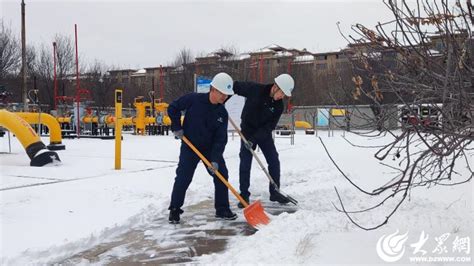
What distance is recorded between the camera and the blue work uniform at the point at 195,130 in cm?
506

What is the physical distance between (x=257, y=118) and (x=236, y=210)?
1.26 metres

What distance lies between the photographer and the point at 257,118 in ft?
20.1

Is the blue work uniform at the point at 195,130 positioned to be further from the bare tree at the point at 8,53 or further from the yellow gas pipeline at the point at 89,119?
the bare tree at the point at 8,53

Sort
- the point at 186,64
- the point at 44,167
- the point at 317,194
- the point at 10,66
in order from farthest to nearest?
1. the point at 186,64
2. the point at 10,66
3. the point at 44,167
4. the point at 317,194

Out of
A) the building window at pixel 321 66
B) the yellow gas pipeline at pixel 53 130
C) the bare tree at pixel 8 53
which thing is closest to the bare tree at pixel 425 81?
the yellow gas pipeline at pixel 53 130

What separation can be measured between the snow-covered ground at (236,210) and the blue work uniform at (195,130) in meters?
0.51

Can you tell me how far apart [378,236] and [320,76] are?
143ft

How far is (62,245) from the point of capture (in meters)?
3.97

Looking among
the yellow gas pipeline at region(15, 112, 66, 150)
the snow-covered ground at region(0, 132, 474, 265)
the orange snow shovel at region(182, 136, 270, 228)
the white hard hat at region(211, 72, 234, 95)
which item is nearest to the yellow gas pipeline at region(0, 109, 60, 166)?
the snow-covered ground at region(0, 132, 474, 265)

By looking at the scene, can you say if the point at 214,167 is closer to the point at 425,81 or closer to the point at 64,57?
the point at 425,81

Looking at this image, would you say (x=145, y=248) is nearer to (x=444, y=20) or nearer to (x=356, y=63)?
(x=356, y=63)

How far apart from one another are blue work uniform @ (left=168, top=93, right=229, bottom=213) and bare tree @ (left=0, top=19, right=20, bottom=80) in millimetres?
29619

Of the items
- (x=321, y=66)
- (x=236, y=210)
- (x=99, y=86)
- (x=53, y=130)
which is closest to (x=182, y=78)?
(x=99, y=86)

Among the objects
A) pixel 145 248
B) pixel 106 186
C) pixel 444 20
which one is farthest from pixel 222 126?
pixel 444 20
